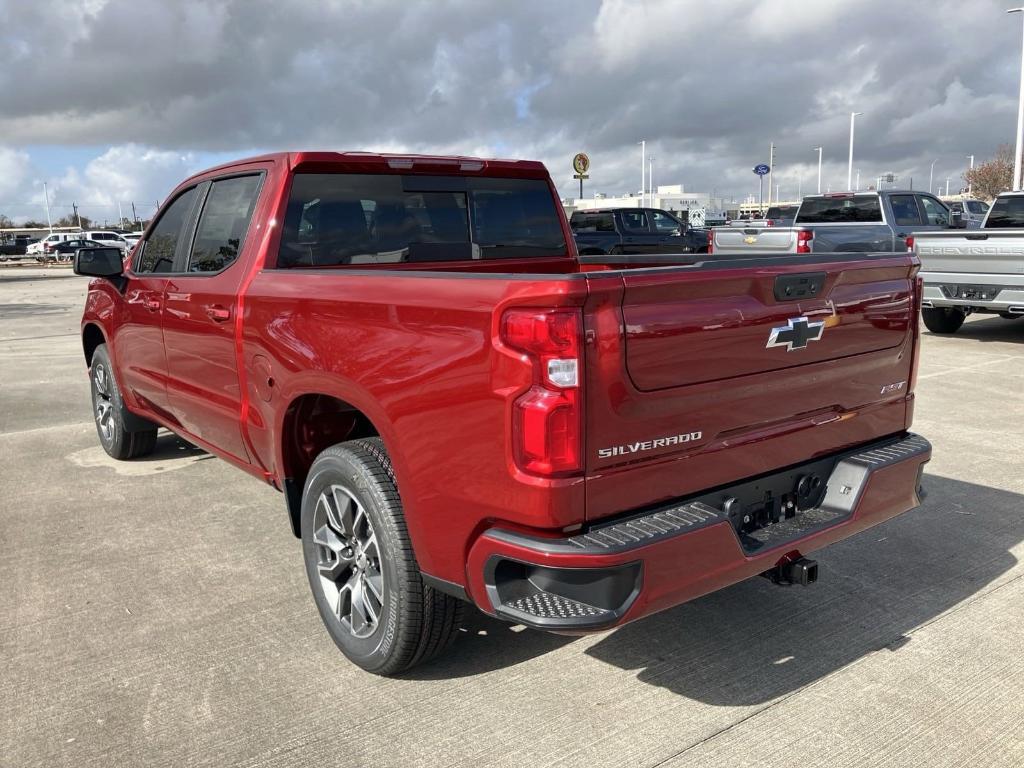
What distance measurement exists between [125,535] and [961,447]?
544cm

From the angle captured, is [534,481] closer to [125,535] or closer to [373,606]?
[373,606]

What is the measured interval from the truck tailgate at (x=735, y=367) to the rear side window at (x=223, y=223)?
222cm

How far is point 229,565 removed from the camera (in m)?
4.26

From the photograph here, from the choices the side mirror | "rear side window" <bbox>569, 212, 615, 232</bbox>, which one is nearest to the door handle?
the side mirror

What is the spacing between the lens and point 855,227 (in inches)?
562

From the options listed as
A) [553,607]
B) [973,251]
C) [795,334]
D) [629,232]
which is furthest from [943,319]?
[553,607]

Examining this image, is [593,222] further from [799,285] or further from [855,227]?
[799,285]

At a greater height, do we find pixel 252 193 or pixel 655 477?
pixel 252 193

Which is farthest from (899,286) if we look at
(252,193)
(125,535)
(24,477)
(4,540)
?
(24,477)

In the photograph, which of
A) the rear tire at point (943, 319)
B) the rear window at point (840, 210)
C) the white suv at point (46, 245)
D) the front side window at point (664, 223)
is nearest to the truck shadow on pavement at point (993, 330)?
the rear tire at point (943, 319)

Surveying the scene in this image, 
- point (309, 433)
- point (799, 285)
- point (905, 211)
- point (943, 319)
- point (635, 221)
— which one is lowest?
point (943, 319)

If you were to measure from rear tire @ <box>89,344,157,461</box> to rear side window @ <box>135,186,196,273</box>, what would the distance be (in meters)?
0.99

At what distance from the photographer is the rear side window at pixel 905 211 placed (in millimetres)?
14281

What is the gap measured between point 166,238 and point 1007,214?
11.7m
